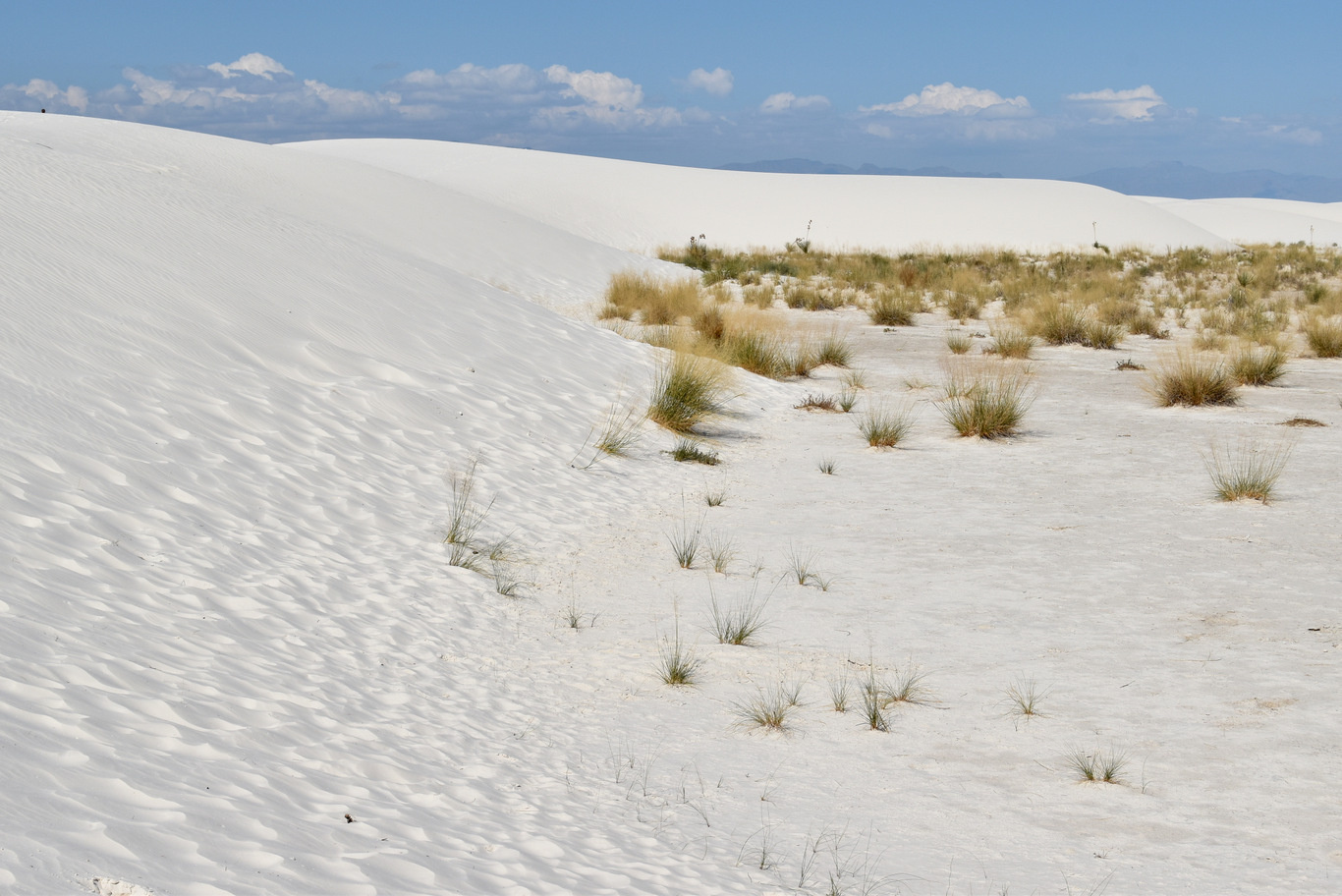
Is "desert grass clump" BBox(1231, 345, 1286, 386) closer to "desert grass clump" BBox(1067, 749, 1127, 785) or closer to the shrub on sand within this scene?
the shrub on sand

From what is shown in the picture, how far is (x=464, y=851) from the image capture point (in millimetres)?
2820

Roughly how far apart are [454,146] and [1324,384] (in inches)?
1899

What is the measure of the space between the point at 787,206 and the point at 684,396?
36.6 m

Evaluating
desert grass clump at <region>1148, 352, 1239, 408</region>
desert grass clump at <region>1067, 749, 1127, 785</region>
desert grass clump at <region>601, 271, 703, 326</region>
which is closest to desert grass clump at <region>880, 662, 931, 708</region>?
desert grass clump at <region>1067, 749, 1127, 785</region>

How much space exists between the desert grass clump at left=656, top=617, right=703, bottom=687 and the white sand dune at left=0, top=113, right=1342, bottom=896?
75 millimetres

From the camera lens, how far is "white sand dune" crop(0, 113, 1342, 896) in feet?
9.45

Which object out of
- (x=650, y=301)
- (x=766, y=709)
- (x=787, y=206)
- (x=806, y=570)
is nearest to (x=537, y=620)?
(x=766, y=709)

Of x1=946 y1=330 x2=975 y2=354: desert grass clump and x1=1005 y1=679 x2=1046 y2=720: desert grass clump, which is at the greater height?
x1=946 y1=330 x2=975 y2=354: desert grass clump

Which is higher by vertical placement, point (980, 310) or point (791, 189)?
point (791, 189)

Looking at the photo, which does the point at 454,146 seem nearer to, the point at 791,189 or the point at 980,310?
the point at 791,189

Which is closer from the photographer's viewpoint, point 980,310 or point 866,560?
point 866,560

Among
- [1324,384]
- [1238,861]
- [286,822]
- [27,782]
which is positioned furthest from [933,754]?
[1324,384]

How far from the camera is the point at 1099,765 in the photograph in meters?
3.51

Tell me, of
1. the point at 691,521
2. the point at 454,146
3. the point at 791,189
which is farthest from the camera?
the point at 454,146
